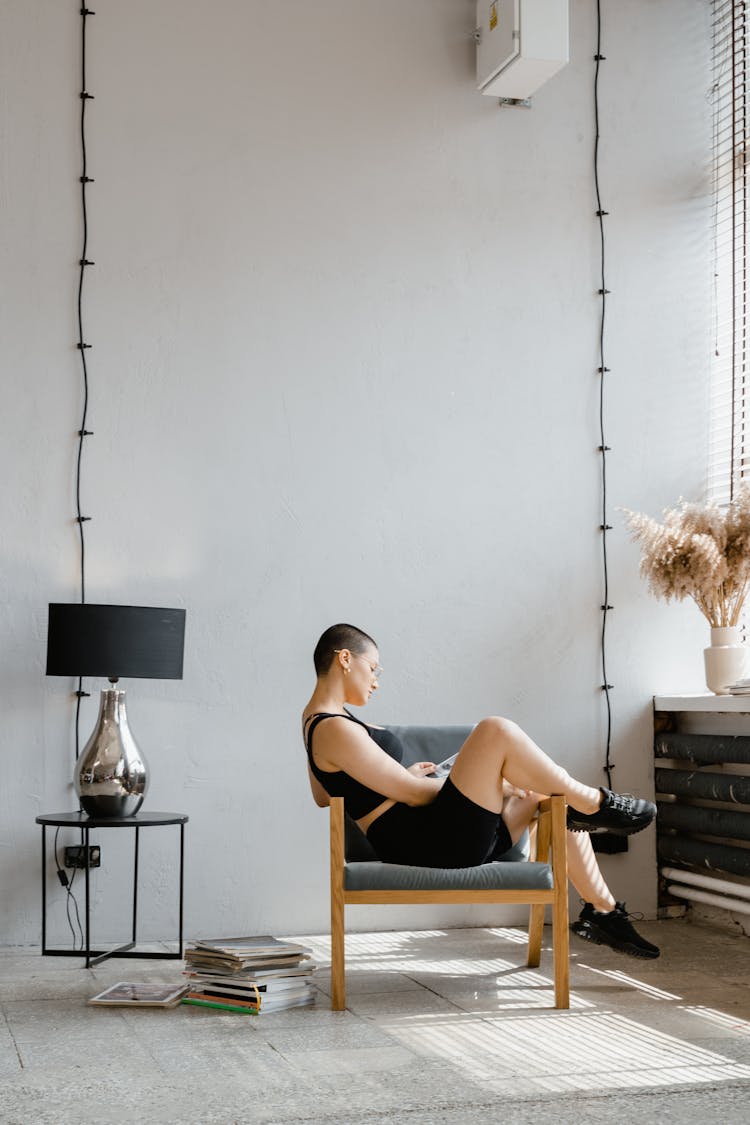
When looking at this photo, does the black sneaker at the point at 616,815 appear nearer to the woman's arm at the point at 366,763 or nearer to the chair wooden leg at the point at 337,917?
the woman's arm at the point at 366,763

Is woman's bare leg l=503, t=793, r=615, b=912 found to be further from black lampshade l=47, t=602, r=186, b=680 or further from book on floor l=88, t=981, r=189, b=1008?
black lampshade l=47, t=602, r=186, b=680

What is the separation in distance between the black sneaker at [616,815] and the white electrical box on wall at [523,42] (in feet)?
8.33

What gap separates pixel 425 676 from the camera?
4.46 m

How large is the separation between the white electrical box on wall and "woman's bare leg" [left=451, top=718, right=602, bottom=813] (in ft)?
7.80

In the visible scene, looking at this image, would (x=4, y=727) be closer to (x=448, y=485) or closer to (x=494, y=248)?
(x=448, y=485)

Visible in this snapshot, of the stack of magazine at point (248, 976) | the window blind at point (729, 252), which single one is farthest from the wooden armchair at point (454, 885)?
the window blind at point (729, 252)

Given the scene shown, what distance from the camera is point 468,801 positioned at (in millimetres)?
3320

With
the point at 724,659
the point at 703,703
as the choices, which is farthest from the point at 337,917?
the point at 724,659

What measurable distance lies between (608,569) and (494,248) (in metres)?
1.27

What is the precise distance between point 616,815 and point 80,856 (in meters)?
1.79

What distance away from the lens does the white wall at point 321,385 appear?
4.16m

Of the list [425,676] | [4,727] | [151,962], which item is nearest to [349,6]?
[425,676]

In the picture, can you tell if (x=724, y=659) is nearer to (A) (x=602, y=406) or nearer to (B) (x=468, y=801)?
(A) (x=602, y=406)

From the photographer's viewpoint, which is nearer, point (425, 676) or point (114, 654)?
point (114, 654)
